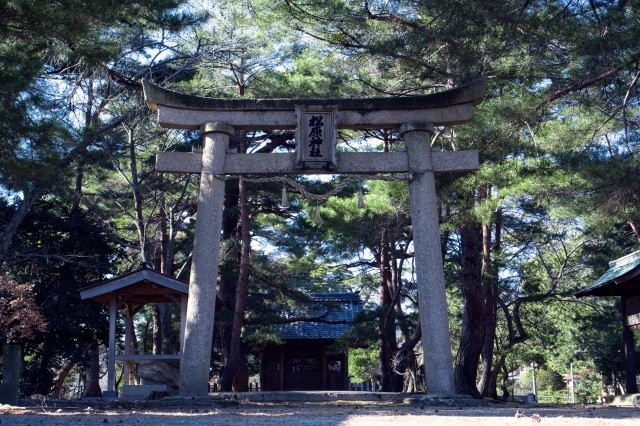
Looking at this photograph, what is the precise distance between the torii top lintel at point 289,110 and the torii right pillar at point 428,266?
0.30 meters

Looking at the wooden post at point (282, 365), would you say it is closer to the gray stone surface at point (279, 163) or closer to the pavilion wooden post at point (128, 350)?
the pavilion wooden post at point (128, 350)

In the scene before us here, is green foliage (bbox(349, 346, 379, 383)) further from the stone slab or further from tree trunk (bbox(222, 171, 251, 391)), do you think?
the stone slab

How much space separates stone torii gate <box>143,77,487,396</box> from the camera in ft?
38.8

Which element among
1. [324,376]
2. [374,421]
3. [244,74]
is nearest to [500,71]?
[244,74]

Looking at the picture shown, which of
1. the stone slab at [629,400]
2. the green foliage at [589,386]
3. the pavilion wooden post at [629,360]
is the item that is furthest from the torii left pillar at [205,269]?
the green foliage at [589,386]

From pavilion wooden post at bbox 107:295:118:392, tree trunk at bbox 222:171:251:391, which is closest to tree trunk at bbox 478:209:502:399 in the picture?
tree trunk at bbox 222:171:251:391

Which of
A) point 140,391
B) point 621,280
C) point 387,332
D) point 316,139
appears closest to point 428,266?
point 316,139

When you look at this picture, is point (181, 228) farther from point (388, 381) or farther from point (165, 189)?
point (388, 381)

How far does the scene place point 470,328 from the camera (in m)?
14.5

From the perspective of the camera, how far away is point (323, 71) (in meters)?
16.7

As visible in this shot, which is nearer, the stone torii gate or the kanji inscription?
the stone torii gate

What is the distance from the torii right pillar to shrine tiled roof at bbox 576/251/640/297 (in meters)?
4.43

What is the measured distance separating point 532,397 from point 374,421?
67.6 ft

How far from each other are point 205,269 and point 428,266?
3589 mm
